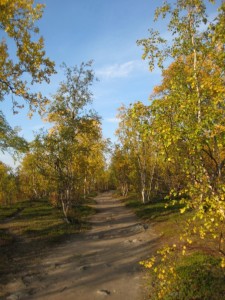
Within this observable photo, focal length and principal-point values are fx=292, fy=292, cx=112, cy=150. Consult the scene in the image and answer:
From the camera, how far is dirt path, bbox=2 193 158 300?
11.3 m

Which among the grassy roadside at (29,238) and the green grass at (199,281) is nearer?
the green grass at (199,281)

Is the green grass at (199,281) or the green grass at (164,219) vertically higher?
the green grass at (164,219)

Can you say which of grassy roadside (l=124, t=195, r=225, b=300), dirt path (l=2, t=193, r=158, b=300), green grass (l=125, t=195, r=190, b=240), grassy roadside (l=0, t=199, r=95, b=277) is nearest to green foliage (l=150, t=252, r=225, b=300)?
grassy roadside (l=124, t=195, r=225, b=300)

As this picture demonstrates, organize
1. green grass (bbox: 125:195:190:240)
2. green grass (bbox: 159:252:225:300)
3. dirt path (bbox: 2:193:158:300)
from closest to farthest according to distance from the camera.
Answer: green grass (bbox: 159:252:225:300) < dirt path (bbox: 2:193:158:300) < green grass (bbox: 125:195:190:240)

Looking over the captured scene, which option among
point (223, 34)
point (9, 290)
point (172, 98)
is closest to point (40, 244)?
point (9, 290)

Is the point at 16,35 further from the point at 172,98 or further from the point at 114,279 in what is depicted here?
the point at 114,279

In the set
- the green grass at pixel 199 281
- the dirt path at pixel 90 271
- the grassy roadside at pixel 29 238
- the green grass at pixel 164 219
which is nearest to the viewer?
the green grass at pixel 199 281

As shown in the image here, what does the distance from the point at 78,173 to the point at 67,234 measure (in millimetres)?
10845

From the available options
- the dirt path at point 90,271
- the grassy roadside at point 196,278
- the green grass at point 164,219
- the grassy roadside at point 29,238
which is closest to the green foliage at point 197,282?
the grassy roadside at point 196,278

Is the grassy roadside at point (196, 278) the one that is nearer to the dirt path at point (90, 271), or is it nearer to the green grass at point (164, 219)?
the dirt path at point (90, 271)

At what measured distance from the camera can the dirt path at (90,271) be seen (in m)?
11.3

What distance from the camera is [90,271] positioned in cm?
1373

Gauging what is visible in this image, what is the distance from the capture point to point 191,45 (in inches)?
596

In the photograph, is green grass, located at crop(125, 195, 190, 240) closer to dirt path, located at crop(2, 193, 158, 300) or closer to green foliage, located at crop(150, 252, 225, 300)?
dirt path, located at crop(2, 193, 158, 300)
